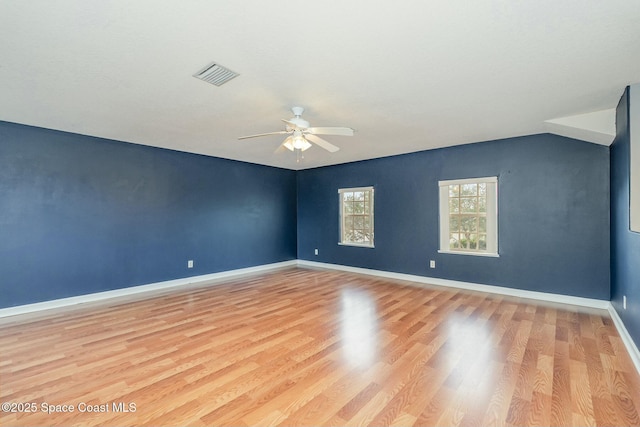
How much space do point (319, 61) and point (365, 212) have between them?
444 centimetres

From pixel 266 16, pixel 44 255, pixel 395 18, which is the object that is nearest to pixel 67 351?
pixel 44 255

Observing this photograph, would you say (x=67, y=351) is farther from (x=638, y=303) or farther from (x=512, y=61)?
(x=638, y=303)

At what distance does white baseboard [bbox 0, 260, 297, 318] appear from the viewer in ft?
12.7

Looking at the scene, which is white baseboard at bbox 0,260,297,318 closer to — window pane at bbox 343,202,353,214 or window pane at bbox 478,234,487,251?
window pane at bbox 343,202,353,214

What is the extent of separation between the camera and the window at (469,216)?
4809 mm

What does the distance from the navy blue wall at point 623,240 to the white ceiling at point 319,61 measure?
313mm

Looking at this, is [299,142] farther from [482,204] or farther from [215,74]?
[482,204]

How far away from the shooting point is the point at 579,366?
2.42 m

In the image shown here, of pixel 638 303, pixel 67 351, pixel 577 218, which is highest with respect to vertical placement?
pixel 577 218

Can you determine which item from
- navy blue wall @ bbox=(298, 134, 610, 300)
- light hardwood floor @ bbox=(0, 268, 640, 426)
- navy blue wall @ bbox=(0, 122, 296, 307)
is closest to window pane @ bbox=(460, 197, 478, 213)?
navy blue wall @ bbox=(298, 134, 610, 300)

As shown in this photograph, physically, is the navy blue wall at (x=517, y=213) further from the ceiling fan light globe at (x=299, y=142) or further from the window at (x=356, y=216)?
the ceiling fan light globe at (x=299, y=142)

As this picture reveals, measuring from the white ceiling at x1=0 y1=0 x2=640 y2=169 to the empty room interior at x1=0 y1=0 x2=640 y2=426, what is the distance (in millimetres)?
21

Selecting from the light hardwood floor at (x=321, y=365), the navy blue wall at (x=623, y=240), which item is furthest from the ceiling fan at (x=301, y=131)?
the navy blue wall at (x=623, y=240)

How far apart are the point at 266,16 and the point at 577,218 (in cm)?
465
